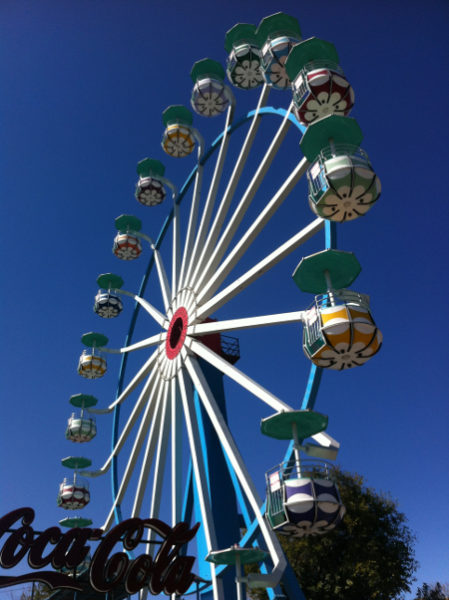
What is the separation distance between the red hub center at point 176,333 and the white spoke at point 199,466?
0.92 m

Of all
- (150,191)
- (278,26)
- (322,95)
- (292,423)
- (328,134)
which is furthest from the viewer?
(150,191)

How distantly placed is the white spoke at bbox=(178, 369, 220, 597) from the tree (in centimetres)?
793

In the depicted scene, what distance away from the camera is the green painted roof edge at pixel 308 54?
12648mm

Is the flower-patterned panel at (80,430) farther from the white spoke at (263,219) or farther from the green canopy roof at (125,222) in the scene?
the white spoke at (263,219)

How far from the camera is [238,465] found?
11.9m

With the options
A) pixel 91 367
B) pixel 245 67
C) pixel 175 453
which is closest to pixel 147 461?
pixel 175 453

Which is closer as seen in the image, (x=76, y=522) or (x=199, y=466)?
(x=199, y=466)

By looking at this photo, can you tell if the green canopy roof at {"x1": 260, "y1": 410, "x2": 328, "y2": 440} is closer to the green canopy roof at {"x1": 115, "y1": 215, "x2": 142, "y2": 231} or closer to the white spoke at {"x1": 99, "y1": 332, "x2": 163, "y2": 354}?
the white spoke at {"x1": 99, "y1": 332, "x2": 163, "y2": 354}

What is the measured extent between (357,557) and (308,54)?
17.1 metres

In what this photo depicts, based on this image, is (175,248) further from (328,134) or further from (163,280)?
(328,134)

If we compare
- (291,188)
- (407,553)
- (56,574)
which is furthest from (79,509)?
(291,188)

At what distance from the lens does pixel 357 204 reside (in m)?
10.3

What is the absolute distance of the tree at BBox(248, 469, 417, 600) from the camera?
20.2 m

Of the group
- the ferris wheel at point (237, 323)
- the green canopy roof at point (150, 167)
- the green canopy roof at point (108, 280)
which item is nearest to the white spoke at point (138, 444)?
the ferris wheel at point (237, 323)
